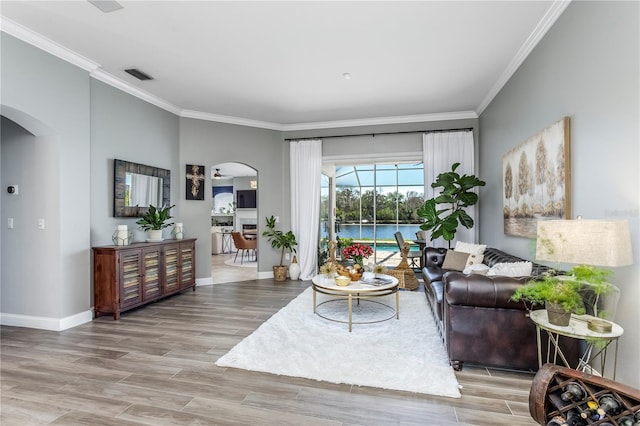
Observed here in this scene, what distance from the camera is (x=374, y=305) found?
456cm

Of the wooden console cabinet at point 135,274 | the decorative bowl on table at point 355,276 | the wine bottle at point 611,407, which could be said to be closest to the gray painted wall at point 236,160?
the wooden console cabinet at point 135,274

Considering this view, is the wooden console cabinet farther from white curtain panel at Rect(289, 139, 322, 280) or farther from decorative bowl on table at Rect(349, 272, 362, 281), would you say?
decorative bowl on table at Rect(349, 272, 362, 281)

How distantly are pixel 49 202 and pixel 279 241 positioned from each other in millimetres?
3680

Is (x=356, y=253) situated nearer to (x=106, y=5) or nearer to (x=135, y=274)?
(x=135, y=274)

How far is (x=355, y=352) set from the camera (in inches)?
118

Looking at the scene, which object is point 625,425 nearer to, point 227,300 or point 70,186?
point 227,300

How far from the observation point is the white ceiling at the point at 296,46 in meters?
2.94

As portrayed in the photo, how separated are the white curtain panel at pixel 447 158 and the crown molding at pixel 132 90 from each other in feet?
15.1

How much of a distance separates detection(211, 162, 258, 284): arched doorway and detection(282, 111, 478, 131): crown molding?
143 inches

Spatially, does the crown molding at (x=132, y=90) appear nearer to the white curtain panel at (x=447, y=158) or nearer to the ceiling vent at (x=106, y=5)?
the ceiling vent at (x=106, y=5)

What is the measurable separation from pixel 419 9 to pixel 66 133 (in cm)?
405

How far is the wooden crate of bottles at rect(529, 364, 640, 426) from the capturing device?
1.33m

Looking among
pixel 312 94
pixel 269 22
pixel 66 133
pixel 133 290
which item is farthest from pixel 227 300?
pixel 269 22

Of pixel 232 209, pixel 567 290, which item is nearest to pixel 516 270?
pixel 567 290
